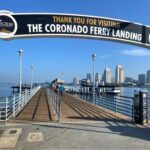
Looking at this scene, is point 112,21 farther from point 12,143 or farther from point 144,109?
point 12,143

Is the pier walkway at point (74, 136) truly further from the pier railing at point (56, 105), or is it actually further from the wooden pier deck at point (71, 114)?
the pier railing at point (56, 105)

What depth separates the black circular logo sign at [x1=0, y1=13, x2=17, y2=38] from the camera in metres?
11.4

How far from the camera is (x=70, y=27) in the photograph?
12.4 metres

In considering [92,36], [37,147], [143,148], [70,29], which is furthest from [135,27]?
[37,147]

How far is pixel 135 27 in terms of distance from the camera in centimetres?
1320

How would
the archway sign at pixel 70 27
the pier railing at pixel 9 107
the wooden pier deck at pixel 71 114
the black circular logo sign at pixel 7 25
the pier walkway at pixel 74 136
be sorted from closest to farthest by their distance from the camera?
the pier walkway at pixel 74 136
the black circular logo sign at pixel 7 25
the archway sign at pixel 70 27
the pier railing at pixel 9 107
the wooden pier deck at pixel 71 114

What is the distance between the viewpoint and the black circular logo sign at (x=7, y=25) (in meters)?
11.4

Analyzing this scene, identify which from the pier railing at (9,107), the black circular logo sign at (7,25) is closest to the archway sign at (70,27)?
the black circular logo sign at (7,25)

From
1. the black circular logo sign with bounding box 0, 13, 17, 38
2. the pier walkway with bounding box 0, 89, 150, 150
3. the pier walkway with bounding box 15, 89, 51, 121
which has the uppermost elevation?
the black circular logo sign with bounding box 0, 13, 17, 38

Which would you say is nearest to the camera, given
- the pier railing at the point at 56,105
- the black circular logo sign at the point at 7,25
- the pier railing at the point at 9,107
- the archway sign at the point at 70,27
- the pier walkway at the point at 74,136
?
the pier walkway at the point at 74,136

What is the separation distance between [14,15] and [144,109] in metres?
6.66

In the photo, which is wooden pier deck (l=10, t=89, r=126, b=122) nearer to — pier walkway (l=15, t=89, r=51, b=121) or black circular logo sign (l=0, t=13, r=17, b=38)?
pier walkway (l=15, t=89, r=51, b=121)

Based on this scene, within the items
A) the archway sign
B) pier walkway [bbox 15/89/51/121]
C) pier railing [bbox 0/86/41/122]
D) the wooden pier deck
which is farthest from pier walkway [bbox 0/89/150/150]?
the archway sign

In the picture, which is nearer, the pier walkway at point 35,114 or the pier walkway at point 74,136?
the pier walkway at point 74,136
